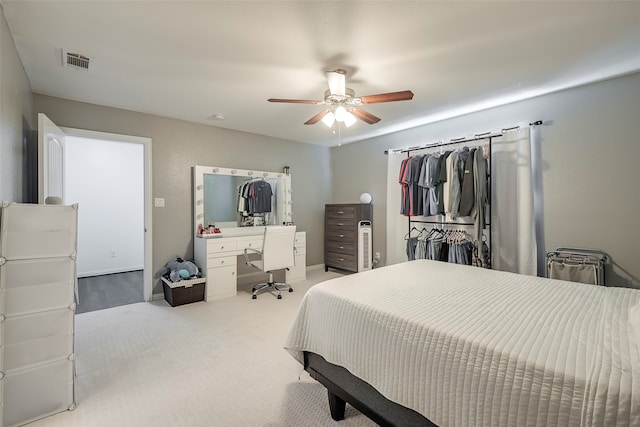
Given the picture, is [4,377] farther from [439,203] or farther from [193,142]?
[439,203]

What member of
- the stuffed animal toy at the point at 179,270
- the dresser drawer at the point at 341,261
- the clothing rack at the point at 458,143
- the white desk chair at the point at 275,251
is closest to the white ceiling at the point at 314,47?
the clothing rack at the point at 458,143

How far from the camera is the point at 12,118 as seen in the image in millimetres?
2062

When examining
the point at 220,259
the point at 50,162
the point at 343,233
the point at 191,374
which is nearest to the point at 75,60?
the point at 50,162

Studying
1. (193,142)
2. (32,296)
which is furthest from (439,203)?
(32,296)

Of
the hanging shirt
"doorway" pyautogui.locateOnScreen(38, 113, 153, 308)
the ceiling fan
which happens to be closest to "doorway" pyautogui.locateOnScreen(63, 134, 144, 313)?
"doorway" pyautogui.locateOnScreen(38, 113, 153, 308)

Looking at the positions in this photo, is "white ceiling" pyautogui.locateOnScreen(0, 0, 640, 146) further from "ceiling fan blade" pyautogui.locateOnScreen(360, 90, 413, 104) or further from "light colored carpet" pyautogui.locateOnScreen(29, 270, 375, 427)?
"light colored carpet" pyautogui.locateOnScreen(29, 270, 375, 427)

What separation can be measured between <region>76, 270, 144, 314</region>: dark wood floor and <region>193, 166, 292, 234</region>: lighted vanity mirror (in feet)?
4.15

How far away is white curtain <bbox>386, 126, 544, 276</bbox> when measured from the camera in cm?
308

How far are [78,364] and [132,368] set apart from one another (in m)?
0.47

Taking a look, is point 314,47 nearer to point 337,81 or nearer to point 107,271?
point 337,81

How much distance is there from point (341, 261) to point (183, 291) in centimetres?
255

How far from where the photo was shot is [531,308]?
145 centimetres

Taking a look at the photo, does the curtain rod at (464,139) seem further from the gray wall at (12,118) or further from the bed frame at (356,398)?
the gray wall at (12,118)

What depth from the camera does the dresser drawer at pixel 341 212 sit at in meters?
4.79
